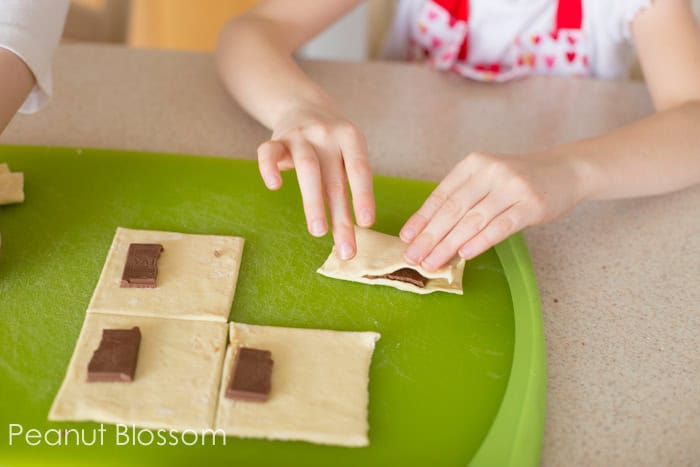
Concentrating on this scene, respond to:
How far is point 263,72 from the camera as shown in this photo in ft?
4.11

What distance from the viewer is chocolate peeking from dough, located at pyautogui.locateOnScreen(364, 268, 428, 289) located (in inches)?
38.9

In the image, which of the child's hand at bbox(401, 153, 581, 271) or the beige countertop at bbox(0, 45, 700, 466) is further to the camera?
the child's hand at bbox(401, 153, 581, 271)

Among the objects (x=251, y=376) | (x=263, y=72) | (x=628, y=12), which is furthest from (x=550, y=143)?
(x=251, y=376)

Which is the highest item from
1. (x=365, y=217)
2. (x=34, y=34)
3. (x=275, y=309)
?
(x=34, y=34)

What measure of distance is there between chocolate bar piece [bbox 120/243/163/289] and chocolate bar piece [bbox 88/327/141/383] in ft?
0.33

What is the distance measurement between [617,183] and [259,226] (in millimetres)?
597

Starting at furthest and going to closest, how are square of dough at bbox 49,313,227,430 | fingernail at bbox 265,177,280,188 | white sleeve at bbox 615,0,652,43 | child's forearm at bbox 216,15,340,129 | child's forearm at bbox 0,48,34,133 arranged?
1. white sleeve at bbox 615,0,652,43
2. child's forearm at bbox 216,15,340,129
3. child's forearm at bbox 0,48,34,133
4. fingernail at bbox 265,177,280,188
5. square of dough at bbox 49,313,227,430

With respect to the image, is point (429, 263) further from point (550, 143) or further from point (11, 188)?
point (11, 188)

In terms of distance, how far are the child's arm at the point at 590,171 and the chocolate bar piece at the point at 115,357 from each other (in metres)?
0.40

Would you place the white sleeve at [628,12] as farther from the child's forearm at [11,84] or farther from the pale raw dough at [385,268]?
the child's forearm at [11,84]

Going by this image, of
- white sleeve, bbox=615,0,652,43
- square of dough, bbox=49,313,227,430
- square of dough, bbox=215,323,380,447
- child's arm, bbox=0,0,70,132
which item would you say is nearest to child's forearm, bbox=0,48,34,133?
child's arm, bbox=0,0,70,132

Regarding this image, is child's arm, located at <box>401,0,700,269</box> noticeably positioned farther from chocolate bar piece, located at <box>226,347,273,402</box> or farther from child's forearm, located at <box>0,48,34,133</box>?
child's forearm, located at <box>0,48,34,133</box>

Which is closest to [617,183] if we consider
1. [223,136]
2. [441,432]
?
[441,432]

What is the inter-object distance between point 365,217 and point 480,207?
0.17m
